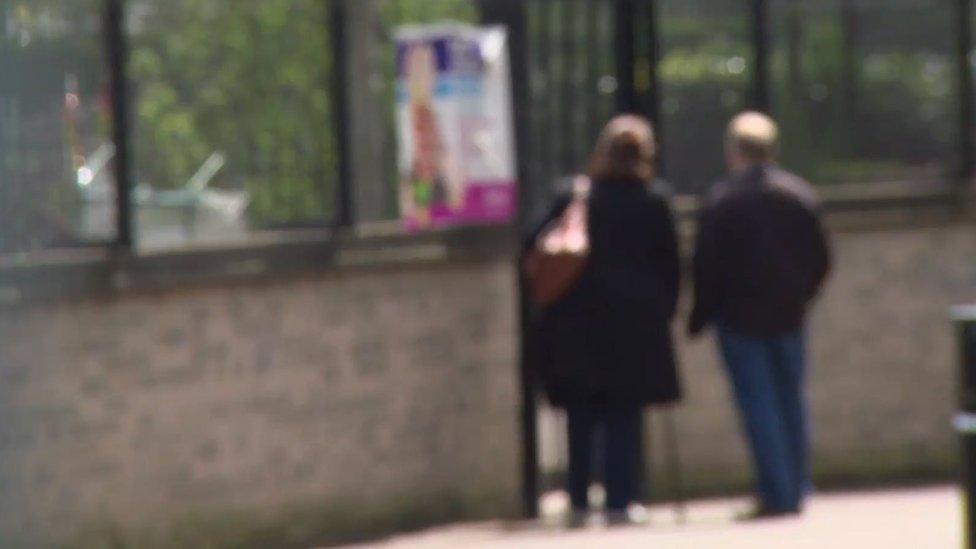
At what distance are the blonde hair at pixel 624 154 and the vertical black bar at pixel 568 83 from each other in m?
1.21

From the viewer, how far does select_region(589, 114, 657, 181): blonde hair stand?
1026cm

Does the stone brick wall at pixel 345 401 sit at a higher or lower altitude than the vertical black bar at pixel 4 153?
lower

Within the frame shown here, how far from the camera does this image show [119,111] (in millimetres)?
9688

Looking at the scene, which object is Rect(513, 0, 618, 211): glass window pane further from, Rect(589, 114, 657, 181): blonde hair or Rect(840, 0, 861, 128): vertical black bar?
Rect(840, 0, 861, 128): vertical black bar

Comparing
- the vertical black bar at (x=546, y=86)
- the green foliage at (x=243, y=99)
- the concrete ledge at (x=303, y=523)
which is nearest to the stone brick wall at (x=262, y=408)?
the concrete ledge at (x=303, y=523)

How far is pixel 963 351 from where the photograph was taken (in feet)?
20.3

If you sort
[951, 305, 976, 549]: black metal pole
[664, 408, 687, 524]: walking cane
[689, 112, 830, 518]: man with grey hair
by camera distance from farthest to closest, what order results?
[664, 408, 687, 524]: walking cane < [689, 112, 830, 518]: man with grey hair < [951, 305, 976, 549]: black metal pole

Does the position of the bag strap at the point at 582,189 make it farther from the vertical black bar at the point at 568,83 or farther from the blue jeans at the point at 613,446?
the vertical black bar at the point at 568,83

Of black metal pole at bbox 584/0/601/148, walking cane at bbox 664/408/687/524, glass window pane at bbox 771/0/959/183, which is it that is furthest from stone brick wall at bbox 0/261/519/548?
glass window pane at bbox 771/0/959/183

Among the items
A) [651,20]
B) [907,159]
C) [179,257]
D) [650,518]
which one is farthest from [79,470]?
[907,159]

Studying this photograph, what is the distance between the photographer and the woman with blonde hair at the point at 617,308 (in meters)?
10.3

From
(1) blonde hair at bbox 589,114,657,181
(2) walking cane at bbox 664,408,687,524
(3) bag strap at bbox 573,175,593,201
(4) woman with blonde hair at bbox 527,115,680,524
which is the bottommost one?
(2) walking cane at bbox 664,408,687,524

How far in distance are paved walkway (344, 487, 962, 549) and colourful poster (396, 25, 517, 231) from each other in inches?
52.5

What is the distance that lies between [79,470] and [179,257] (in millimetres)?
919
